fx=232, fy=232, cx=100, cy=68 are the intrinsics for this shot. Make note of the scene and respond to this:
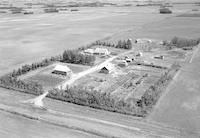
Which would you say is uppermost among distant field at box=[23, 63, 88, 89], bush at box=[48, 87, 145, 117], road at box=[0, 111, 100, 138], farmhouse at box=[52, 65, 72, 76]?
farmhouse at box=[52, 65, 72, 76]

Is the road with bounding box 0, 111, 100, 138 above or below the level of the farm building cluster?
below

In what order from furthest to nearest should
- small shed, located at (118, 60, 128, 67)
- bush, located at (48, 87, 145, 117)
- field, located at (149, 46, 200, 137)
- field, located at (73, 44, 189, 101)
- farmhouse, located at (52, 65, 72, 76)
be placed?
small shed, located at (118, 60, 128, 67) → farmhouse, located at (52, 65, 72, 76) → field, located at (73, 44, 189, 101) → bush, located at (48, 87, 145, 117) → field, located at (149, 46, 200, 137)

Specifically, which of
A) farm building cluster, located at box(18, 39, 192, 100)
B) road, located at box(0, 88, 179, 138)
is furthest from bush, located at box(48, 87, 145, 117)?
farm building cluster, located at box(18, 39, 192, 100)

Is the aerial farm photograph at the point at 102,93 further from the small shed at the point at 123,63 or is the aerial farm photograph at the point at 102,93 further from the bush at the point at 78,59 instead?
the small shed at the point at 123,63

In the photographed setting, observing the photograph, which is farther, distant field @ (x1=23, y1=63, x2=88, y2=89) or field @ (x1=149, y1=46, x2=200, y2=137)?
distant field @ (x1=23, y1=63, x2=88, y2=89)

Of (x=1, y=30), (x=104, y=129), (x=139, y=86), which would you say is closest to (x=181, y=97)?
(x=139, y=86)

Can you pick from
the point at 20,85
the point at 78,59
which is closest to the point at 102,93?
the point at 20,85

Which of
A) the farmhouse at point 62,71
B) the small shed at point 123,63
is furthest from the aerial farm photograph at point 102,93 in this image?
the small shed at point 123,63

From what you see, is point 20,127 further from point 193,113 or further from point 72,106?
point 193,113

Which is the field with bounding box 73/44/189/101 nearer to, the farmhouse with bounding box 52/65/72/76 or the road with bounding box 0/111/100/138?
the farmhouse with bounding box 52/65/72/76

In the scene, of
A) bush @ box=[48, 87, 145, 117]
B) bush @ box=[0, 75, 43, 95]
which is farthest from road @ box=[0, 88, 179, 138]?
bush @ box=[0, 75, 43, 95]

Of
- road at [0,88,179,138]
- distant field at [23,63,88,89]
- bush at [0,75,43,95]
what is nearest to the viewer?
road at [0,88,179,138]
